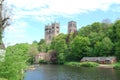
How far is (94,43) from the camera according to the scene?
378 feet

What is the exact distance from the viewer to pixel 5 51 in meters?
27.5

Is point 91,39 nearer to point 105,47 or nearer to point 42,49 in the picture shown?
point 105,47

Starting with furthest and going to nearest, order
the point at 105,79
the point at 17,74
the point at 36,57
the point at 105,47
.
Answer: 1. the point at 36,57
2. the point at 105,47
3. the point at 105,79
4. the point at 17,74

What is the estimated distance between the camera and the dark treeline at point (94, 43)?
105 m

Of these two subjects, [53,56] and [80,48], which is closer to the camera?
[80,48]

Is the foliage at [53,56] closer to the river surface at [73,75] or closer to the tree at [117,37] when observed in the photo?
the tree at [117,37]

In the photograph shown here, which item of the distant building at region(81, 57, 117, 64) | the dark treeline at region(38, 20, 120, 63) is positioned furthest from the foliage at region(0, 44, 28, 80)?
the dark treeline at region(38, 20, 120, 63)

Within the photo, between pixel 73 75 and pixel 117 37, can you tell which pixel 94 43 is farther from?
pixel 73 75

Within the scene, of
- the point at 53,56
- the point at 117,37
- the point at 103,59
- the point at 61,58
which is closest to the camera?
the point at 103,59

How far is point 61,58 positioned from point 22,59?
308 ft

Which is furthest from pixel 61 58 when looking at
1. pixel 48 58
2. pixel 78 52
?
pixel 48 58

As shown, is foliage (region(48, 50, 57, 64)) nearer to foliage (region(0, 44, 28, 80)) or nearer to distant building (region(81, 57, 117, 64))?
distant building (region(81, 57, 117, 64))

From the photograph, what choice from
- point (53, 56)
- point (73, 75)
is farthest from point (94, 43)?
point (73, 75)

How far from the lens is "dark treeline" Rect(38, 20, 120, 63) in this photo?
10469 cm
